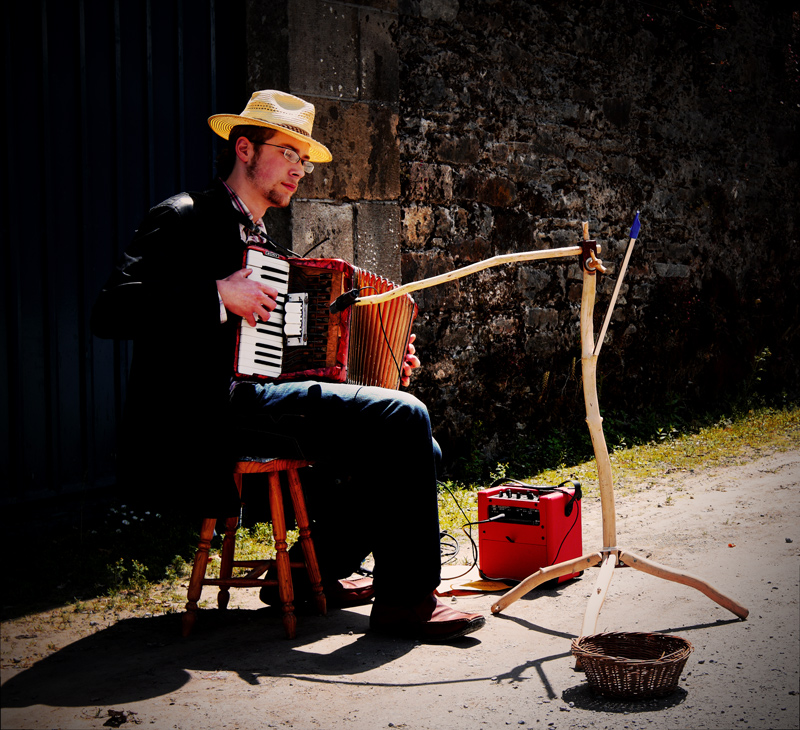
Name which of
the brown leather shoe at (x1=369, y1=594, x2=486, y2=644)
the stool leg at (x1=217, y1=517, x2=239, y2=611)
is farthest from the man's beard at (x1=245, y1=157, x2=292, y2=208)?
the brown leather shoe at (x1=369, y1=594, x2=486, y2=644)

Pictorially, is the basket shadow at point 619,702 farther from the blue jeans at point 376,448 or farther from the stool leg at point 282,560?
the stool leg at point 282,560

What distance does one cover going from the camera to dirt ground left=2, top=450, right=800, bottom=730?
217 cm

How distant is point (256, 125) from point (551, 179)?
10.6 ft

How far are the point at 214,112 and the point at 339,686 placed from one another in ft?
9.77

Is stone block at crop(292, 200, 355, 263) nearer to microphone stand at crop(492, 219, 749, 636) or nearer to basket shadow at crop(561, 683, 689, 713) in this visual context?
microphone stand at crop(492, 219, 749, 636)

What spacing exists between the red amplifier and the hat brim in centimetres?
157

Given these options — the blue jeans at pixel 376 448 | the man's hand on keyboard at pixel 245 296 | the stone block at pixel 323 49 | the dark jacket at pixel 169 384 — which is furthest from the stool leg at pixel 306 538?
the stone block at pixel 323 49

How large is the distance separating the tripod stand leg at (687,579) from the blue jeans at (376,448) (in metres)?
0.64

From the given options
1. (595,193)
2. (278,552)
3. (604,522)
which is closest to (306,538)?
(278,552)

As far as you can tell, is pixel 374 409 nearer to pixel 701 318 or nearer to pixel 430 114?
pixel 430 114

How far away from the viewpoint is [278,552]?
114 inches

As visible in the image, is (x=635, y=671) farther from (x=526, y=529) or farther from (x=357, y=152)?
(x=357, y=152)

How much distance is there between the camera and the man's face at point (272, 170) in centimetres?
320

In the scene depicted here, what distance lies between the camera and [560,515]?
3316 mm
